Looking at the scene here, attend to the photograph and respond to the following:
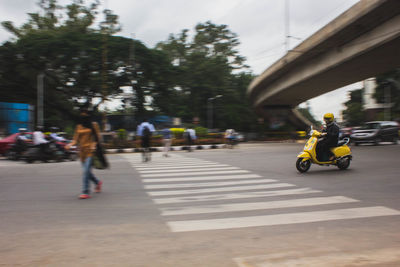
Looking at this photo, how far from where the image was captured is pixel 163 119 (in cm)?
3916

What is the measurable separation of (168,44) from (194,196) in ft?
149

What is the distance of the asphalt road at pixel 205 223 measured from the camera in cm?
335

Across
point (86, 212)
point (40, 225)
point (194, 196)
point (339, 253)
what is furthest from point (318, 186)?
A: point (40, 225)

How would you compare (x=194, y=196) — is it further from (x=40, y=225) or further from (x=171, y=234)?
(x=40, y=225)

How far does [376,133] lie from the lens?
2166cm

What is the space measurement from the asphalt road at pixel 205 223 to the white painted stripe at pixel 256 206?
0.05ft

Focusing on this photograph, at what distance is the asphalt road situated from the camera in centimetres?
335

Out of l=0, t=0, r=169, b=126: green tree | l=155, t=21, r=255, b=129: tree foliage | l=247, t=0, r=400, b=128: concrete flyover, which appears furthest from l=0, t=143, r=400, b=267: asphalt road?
l=155, t=21, r=255, b=129: tree foliage

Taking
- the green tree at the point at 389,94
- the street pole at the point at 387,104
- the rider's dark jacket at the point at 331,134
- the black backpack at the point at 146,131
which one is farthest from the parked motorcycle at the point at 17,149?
the street pole at the point at 387,104

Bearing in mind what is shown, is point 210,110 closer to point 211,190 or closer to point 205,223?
point 211,190

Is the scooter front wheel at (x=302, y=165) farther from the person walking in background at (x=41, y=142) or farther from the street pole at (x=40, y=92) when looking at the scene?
the street pole at (x=40, y=92)

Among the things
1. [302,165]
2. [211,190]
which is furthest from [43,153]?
→ [302,165]

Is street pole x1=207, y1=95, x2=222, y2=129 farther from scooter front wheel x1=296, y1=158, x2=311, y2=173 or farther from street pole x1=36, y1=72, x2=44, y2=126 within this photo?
scooter front wheel x1=296, y1=158, x2=311, y2=173

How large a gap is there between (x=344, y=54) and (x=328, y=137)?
11898 millimetres
